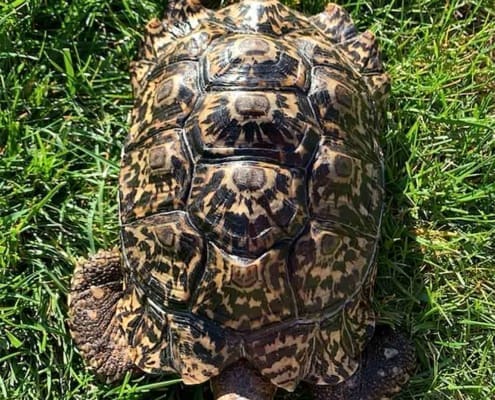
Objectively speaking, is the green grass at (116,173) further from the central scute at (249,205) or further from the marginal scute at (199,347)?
the central scute at (249,205)

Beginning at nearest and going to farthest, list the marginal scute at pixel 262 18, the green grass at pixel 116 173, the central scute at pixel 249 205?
the central scute at pixel 249 205 → the marginal scute at pixel 262 18 → the green grass at pixel 116 173

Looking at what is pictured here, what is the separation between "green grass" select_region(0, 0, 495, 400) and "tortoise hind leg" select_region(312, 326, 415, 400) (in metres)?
0.13

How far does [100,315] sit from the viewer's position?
3707mm

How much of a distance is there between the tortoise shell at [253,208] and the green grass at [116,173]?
1.40 ft

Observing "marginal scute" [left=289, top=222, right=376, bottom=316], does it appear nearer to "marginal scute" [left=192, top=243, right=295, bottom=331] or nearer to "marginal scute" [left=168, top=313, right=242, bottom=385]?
"marginal scute" [left=192, top=243, right=295, bottom=331]

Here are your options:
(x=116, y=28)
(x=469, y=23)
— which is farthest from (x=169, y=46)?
(x=469, y=23)

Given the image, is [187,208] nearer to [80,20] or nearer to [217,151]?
[217,151]

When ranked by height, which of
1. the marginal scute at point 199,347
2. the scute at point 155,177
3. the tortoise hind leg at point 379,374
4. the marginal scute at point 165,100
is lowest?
the tortoise hind leg at point 379,374

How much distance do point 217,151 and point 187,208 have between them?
246 mm

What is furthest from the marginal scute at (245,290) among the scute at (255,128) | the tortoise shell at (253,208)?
the scute at (255,128)

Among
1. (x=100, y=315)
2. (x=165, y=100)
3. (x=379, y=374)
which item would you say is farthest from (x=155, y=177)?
(x=379, y=374)

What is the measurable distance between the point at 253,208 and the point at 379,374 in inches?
40.4

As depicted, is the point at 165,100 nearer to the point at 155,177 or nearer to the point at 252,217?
the point at 155,177

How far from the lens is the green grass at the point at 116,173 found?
377cm
